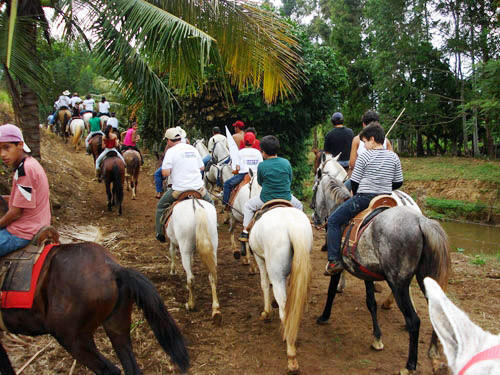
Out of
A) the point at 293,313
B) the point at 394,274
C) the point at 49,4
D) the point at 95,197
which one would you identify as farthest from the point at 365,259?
the point at 95,197

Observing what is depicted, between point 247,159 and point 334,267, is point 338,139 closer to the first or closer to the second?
point 247,159

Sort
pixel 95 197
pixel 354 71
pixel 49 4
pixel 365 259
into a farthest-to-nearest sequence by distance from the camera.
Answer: pixel 354 71, pixel 95 197, pixel 49 4, pixel 365 259

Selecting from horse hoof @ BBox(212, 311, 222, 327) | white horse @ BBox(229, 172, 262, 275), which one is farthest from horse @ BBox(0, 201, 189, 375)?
white horse @ BBox(229, 172, 262, 275)

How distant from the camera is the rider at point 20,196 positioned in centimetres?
342

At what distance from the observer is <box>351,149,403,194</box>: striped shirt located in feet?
14.6

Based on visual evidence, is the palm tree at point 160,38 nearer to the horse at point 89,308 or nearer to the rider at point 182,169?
the rider at point 182,169

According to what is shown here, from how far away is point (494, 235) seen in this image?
1530 cm

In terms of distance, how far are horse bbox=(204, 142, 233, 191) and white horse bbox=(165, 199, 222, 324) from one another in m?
3.84

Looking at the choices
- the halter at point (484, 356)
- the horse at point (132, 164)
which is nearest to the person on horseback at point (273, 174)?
the halter at point (484, 356)

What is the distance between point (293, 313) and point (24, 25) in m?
5.97

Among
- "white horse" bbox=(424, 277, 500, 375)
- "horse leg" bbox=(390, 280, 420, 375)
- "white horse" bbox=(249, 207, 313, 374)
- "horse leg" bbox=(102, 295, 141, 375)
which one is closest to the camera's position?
"white horse" bbox=(424, 277, 500, 375)

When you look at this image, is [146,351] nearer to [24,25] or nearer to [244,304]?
[244,304]

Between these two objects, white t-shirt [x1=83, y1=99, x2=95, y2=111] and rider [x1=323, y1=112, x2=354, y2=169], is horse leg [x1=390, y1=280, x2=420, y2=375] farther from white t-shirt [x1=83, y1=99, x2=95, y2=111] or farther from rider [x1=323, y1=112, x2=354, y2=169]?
white t-shirt [x1=83, y1=99, x2=95, y2=111]

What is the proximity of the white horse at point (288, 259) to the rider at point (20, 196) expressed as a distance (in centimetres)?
242
